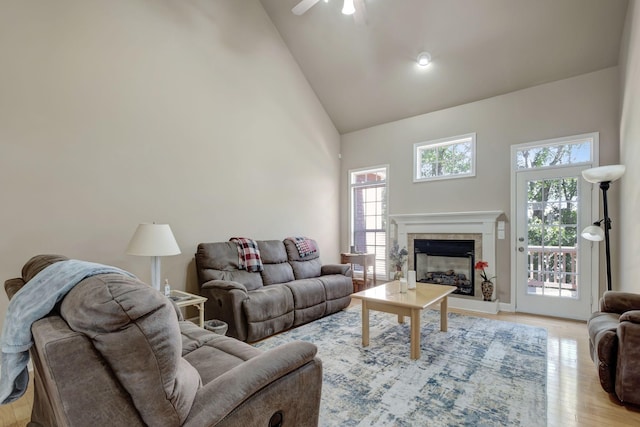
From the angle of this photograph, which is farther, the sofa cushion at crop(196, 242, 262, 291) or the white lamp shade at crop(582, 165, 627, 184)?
the sofa cushion at crop(196, 242, 262, 291)

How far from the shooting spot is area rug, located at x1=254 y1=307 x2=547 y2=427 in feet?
6.30

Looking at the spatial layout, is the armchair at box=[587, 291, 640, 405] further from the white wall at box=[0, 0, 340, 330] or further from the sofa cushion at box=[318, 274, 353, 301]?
the white wall at box=[0, 0, 340, 330]

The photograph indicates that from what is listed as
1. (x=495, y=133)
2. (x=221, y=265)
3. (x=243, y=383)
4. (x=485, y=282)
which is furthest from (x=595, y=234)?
(x=221, y=265)

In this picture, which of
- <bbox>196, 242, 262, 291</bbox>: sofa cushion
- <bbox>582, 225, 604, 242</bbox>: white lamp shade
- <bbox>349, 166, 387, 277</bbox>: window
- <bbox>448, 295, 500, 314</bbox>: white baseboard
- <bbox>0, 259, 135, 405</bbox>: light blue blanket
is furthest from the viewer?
<bbox>349, 166, 387, 277</bbox>: window

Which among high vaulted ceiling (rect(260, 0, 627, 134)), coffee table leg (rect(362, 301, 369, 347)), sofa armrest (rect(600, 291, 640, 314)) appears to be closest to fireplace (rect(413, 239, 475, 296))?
sofa armrest (rect(600, 291, 640, 314))

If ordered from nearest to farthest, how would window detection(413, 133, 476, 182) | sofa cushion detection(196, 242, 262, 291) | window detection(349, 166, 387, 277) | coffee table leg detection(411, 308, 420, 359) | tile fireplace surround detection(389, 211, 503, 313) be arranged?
coffee table leg detection(411, 308, 420, 359), sofa cushion detection(196, 242, 262, 291), tile fireplace surround detection(389, 211, 503, 313), window detection(413, 133, 476, 182), window detection(349, 166, 387, 277)

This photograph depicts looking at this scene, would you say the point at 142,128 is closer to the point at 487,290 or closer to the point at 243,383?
the point at 243,383

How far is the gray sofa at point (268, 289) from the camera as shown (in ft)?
10.0

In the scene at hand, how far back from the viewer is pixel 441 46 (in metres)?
4.17

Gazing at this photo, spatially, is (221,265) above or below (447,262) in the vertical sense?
above

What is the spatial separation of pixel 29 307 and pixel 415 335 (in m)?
2.58

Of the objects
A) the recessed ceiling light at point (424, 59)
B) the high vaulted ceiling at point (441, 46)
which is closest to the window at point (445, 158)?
the high vaulted ceiling at point (441, 46)

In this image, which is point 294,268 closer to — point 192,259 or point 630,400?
point 192,259

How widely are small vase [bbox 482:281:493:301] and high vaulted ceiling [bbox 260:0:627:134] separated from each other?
8.97 feet
